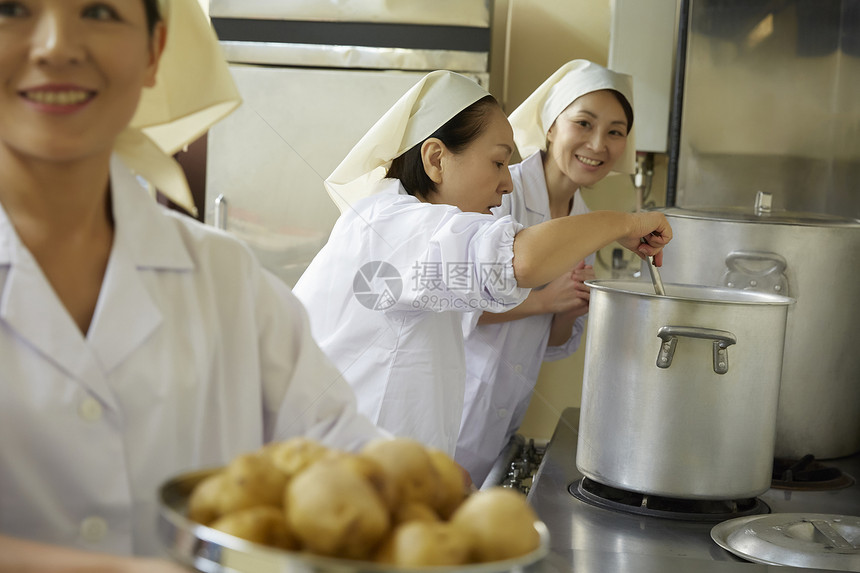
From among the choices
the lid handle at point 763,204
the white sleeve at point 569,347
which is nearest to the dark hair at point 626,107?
the lid handle at point 763,204

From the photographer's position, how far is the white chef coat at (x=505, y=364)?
46.1 inches

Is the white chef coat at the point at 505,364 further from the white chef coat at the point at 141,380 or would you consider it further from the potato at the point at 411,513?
the potato at the point at 411,513

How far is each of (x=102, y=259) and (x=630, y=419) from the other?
0.73 meters

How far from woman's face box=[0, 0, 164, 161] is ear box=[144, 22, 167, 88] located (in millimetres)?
17

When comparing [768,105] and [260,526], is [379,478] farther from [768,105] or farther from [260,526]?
[768,105]

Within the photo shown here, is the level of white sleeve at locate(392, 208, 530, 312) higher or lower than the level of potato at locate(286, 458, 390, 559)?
higher

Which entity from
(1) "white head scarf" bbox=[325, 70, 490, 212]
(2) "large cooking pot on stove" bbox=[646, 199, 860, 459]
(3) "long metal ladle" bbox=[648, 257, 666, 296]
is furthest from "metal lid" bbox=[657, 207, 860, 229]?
(1) "white head scarf" bbox=[325, 70, 490, 212]

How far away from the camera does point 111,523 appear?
0.57 metres

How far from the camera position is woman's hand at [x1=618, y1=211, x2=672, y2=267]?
1169 millimetres

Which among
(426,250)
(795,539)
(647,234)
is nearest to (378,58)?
(647,234)

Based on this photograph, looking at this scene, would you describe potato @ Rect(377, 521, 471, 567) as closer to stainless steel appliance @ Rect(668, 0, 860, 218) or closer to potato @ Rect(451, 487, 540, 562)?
potato @ Rect(451, 487, 540, 562)

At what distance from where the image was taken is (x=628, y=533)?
1.10 meters

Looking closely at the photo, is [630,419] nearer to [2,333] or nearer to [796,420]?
[796,420]

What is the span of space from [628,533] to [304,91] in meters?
0.65
